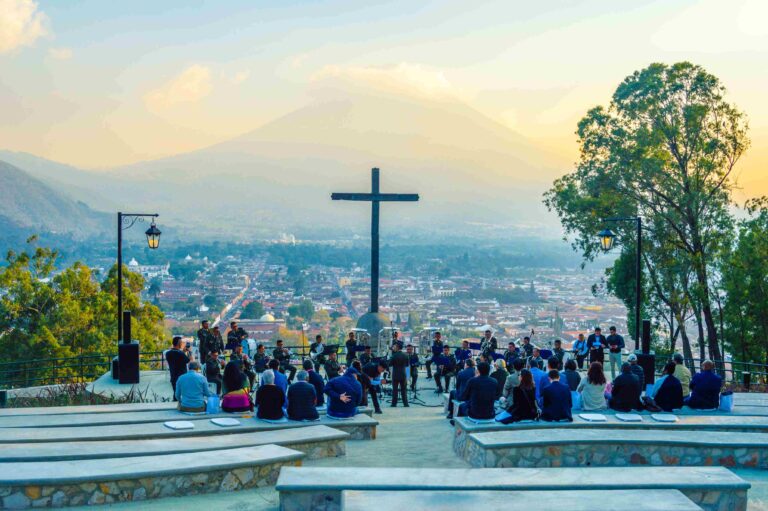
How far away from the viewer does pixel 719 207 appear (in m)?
35.1

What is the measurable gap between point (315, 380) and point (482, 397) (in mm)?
3491

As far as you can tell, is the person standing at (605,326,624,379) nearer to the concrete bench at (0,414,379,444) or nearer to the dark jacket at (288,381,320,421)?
the concrete bench at (0,414,379,444)

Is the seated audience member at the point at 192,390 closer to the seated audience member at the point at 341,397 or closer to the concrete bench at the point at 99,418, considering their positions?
the concrete bench at the point at 99,418

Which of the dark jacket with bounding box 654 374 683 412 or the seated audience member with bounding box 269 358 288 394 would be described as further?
the dark jacket with bounding box 654 374 683 412

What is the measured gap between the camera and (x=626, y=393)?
54.1 ft

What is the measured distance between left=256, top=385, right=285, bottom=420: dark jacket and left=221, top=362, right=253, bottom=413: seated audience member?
2.77 ft

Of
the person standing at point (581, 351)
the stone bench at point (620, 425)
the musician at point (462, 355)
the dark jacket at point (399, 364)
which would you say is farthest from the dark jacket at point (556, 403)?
the person standing at point (581, 351)

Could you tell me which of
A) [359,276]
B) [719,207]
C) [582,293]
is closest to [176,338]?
[719,207]

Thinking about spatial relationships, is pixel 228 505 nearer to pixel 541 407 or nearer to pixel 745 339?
pixel 541 407

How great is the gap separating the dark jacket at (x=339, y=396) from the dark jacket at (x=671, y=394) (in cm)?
560

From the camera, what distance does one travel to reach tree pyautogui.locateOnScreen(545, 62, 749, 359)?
35.1 m

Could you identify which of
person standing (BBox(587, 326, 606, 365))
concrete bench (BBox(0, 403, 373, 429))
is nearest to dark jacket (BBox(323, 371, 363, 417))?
concrete bench (BBox(0, 403, 373, 429))

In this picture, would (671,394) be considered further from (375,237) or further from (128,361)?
(375,237)

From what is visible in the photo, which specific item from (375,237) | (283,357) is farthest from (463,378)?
(375,237)
